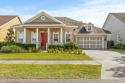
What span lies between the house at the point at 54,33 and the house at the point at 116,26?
3553 millimetres

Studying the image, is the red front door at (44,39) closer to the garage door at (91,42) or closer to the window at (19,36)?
the window at (19,36)

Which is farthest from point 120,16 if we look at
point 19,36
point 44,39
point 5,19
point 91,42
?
point 5,19

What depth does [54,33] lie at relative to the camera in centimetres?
3359

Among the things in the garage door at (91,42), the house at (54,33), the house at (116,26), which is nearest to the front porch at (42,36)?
the house at (54,33)

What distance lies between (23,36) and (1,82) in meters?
23.9

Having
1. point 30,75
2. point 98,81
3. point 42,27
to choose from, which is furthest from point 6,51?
point 98,81

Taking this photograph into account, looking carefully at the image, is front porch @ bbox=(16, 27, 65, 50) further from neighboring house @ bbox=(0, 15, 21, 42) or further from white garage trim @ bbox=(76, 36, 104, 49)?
neighboring house @ bbox=(0, 15, 21, 42)

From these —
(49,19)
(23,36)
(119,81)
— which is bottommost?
(119,81)

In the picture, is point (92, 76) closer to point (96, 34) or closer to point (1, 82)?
point (1, 82)

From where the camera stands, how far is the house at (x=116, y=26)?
37.5 meters

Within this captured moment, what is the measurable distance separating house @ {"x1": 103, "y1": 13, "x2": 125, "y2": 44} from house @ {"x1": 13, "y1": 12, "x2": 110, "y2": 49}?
355 cm

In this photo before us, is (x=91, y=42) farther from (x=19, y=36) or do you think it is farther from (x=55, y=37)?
(x=19, y=36)

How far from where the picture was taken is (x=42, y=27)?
31484 millimetres

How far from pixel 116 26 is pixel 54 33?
12.5m
